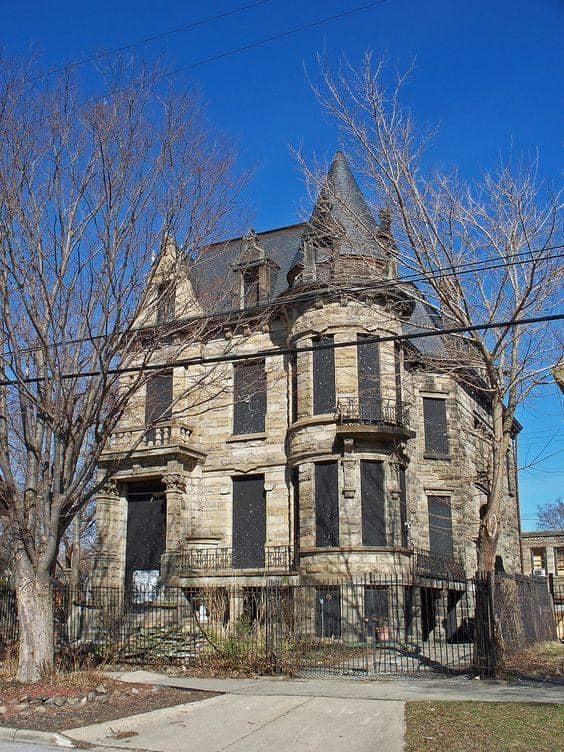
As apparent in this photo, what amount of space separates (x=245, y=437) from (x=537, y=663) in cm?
1174

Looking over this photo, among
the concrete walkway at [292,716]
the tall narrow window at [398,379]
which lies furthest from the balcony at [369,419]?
the concrete walkway at [292,716]

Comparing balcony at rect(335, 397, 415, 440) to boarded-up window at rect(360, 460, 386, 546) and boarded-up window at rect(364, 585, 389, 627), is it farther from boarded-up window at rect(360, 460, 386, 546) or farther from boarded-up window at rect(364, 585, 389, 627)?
boarded-up window at rect(364, 585, 389, 627)

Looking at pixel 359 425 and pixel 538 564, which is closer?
pixel 359 425

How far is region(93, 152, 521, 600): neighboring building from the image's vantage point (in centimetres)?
2100

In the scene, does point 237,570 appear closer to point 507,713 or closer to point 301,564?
point 301,564

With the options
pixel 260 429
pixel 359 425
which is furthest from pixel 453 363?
pixel 260 429

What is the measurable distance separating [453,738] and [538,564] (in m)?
38.9

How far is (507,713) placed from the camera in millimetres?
9969

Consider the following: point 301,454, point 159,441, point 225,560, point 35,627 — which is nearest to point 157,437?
point 159,441

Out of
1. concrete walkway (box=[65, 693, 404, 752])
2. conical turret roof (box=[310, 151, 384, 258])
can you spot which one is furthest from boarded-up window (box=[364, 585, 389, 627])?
conical turret roof (box=[310, 151, 384, 258])

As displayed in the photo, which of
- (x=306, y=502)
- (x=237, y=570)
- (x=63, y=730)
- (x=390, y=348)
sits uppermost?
(x=390, y=348)

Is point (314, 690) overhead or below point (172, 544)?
below

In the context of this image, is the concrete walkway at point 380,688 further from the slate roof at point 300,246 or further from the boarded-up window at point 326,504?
the slate roof at point 300,246

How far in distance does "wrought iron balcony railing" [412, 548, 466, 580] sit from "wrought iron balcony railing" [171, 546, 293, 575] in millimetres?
3816
